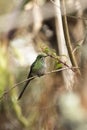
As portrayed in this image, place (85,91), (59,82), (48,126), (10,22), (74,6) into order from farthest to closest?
1. (10,22)
2. (74,6)
3. (59,82)
4. (48,126)
5. (85,91)

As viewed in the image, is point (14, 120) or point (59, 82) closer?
point (59, 82)

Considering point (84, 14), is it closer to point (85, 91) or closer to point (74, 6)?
point (74, 6)

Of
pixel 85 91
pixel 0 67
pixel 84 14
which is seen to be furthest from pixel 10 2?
pixel 85 91

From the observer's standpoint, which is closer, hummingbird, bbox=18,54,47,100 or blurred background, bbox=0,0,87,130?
hummingbird, bbox=18,54,47,100

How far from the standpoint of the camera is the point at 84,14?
3412 mm

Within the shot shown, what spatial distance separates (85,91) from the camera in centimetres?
136

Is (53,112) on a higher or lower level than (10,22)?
lower

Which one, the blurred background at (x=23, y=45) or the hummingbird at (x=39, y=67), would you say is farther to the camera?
the blurred background at (x=23, y=45)

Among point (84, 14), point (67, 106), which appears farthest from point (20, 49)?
point (67, 106)

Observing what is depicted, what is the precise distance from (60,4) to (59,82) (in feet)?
2.39

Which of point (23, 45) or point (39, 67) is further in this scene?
point (23, 45)

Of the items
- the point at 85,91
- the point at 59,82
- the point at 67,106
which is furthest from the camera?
the point at 59,82

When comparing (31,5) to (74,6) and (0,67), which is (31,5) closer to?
(0,67)

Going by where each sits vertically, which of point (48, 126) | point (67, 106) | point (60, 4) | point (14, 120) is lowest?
point (14, 120)
